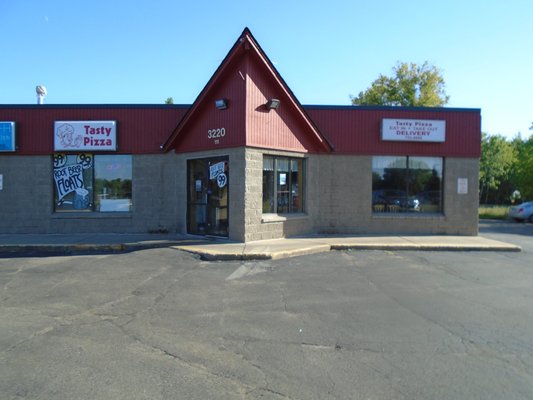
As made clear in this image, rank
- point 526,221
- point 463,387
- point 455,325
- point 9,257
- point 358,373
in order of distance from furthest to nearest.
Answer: point 526,221 → point 9,257 → point 455,325 → point 358,373 → point 463,387

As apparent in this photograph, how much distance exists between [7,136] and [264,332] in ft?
44.5

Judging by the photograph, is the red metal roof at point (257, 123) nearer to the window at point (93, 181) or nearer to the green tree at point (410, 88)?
the window at point (93, 181)

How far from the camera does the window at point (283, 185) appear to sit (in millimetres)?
13625

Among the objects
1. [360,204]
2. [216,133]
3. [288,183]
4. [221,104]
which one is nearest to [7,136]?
[216,133]

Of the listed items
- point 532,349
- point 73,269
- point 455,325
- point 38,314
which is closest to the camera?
point 532,349

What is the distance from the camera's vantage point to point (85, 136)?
1491 centimetres

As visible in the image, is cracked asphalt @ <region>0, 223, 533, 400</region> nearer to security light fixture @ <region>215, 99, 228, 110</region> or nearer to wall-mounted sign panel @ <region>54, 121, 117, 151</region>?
security light fixture @ <region>215, 99, 228, 110</region>

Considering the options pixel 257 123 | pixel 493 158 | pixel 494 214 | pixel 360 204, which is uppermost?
pixel 493 158

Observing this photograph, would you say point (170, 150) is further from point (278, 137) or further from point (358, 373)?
point (358, 373)

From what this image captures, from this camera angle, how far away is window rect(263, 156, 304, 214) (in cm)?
1362

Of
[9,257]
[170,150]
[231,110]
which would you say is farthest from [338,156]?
[9,257]

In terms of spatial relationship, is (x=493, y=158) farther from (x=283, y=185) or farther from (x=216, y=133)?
(x=216, y=133)

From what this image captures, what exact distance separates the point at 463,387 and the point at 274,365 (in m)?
1.84

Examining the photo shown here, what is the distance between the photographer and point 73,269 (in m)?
9.64
